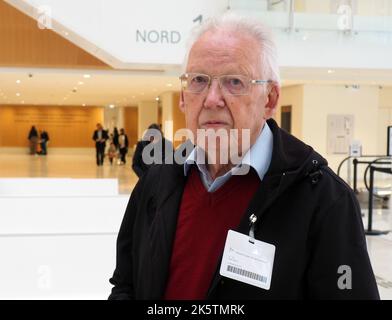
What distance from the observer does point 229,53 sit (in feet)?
5.13

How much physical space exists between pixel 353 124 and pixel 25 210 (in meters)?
14.8

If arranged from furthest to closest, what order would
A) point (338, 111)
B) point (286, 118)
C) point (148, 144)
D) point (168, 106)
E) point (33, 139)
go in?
point (33, 139) < point (168, 106) < point (286, 118) < point (338, 111) < point (148, 144)

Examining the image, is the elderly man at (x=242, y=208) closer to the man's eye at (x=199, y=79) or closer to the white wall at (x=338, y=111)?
the man's eye at (x=199, y=79)

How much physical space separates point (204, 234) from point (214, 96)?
1.38 feet

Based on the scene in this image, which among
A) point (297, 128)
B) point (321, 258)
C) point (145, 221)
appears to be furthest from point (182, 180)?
point (297, 128)

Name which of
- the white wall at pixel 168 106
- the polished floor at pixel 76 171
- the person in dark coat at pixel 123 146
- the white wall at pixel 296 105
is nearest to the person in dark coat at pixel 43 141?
the polished floor at pixel 76 171

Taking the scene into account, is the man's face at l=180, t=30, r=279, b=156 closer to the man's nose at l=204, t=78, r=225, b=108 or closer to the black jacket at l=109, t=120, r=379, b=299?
the man's nose at l=204, t=78, r=225, b=108

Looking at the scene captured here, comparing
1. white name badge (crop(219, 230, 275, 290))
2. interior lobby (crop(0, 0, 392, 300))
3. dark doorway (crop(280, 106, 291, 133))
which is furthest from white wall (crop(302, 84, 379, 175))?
white name badge (crop(219, 230, 275, 290))

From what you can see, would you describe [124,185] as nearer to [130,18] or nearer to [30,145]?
[130,18]

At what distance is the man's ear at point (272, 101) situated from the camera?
5.45 ft

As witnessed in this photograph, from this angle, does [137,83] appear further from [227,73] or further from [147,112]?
[227,73]

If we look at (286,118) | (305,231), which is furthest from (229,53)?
(286,118)

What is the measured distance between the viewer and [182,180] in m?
1.72

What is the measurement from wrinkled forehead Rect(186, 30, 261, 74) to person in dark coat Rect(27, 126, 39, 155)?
37845 mm
